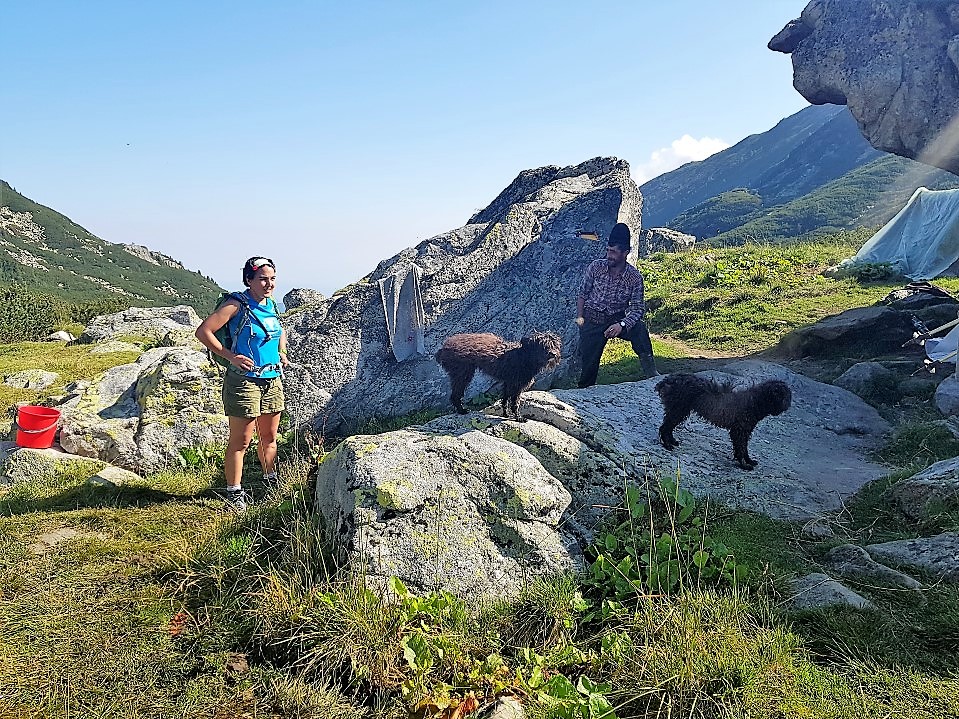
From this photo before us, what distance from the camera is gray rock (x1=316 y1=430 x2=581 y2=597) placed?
419 centimetres

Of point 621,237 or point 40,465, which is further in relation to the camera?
point 621,237

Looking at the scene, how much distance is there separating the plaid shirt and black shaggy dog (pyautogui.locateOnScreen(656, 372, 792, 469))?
8.67 feet

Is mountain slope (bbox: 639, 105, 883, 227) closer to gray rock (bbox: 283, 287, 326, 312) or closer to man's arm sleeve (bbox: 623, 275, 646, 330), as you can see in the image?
gray rock (bbox: 283, 287, 326, 312)

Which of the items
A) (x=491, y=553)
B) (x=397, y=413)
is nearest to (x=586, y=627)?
(x=491, y=553)

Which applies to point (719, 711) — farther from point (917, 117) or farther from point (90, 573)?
point (917, 117)

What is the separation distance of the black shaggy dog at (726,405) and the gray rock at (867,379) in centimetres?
478

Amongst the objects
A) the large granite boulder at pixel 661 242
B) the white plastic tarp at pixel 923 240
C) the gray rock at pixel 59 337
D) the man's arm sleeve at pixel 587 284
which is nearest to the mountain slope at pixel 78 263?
the gray rock at pixel 59 337

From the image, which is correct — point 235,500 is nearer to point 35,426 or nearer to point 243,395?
point 243,395

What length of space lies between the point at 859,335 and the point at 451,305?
29.0 ft

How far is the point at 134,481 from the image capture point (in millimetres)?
7023

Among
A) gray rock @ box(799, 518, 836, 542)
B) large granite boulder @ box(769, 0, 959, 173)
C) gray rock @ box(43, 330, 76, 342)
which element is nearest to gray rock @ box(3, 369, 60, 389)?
gray rock @ box(43, 330, 76, 342)

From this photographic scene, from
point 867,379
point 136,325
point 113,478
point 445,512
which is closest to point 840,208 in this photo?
point 867,379

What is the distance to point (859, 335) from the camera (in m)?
12.4

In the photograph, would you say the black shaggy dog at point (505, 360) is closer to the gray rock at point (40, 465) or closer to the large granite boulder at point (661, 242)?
the gray rock at point (40, 465)
